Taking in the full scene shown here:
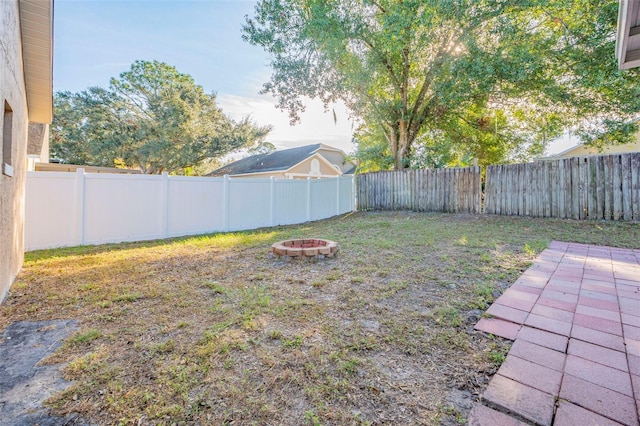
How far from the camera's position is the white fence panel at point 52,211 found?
5340 millimetres

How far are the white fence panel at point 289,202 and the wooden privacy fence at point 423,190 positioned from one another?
109 inches

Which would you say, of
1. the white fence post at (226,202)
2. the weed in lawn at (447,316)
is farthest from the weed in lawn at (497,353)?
the white fence post at (226,202)

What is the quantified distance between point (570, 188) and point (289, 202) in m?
7.43

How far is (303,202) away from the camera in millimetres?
10102

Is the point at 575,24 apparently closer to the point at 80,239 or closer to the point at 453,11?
the point at 453,11

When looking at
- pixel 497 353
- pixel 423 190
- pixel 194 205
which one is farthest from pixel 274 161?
pixel 497 353

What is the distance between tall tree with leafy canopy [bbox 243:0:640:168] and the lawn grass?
19.9 feet

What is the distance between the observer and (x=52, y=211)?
18.2 feet

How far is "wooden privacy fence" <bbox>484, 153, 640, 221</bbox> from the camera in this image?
6.40m

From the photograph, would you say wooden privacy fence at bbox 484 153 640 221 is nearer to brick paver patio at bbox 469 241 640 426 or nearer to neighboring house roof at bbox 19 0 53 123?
brick paver patio at bbox 469 241 640 426

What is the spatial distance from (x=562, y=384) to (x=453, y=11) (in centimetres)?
891

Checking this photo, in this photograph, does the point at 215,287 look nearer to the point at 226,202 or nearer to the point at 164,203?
the point at 164,203

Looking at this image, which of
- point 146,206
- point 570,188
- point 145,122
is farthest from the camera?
point 145,122

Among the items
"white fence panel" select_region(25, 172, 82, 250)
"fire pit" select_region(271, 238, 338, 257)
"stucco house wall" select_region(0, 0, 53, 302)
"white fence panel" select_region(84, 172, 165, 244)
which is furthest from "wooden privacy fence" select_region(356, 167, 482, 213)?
"stucco house wall" select_region(0, 0, 53, 302)
